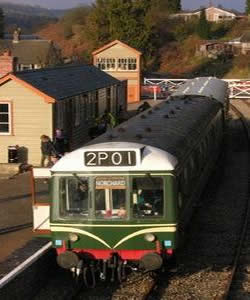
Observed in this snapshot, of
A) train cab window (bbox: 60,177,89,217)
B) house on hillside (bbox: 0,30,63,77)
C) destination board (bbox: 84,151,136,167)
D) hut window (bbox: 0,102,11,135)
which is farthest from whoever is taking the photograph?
house on hillside (bbox: 0,30,63,77)

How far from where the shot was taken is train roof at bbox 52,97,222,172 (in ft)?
34.0

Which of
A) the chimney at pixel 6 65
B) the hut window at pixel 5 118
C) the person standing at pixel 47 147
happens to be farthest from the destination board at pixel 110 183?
the chimney at pixel 6 65

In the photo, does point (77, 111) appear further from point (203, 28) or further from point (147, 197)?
point (203, 28)

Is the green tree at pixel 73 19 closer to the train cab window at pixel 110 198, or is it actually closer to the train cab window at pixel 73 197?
the train cab window at pixel 73 197

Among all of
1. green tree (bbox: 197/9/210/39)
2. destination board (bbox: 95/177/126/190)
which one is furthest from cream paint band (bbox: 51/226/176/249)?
green tree (bbox: 197/9/210/39)

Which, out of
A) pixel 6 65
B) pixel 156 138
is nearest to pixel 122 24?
pixel 6 65

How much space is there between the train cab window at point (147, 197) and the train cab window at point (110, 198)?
0.61ft

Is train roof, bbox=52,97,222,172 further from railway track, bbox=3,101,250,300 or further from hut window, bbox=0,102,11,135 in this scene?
hut window, bbox=0,102,11,135

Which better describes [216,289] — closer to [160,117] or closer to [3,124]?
[160,117]

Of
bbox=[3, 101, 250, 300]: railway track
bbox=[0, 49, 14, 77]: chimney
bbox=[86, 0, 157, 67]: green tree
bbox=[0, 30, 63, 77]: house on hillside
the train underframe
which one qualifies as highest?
bbox=[86, 0, 157, 67]: green tree

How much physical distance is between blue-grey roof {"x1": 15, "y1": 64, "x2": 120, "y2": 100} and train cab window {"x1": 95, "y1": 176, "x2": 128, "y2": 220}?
34.9ft

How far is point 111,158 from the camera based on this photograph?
10312 millimetres

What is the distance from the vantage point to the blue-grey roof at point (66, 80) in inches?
834

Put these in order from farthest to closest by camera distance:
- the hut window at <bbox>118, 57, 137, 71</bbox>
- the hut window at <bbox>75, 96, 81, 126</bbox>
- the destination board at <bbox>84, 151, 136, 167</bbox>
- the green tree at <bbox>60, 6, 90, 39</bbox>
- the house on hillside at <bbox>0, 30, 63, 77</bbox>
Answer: the green tree at <bbox>60, 6, 90, 39</bbox>
the house on hillside at <bbox>0, 30, 63, 77</bbox>
the hut window at <bbox>118, 57, 137, 71</bbox>
the hut window at <bbox>75, 96, 81, 126</bbox>
the destination board at <bbox>84, 151, 136, 167</bbox>
